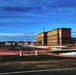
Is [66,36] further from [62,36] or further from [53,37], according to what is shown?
[53,37]

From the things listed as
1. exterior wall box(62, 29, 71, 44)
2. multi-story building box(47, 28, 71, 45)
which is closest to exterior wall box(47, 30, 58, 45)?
multi-story building box(47, 28, 71, 45)

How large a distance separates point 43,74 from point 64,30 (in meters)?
80.2

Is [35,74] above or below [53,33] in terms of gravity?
below

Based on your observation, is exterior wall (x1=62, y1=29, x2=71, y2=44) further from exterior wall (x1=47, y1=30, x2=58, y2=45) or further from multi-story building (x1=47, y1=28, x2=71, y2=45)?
exterior wall (x1=47, y1=30, x2=58, y2=45)

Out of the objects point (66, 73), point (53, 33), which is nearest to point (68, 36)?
point (53, 33)

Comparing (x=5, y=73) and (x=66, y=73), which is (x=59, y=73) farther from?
(x=5, y=73)

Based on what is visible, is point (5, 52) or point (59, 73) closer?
point (59, 73)

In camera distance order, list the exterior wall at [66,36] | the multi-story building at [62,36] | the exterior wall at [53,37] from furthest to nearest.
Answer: the exterior wall at [53,37] < the multi-story building at [62,36] < the exterior wall at [66,36]

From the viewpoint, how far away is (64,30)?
91.6 metres

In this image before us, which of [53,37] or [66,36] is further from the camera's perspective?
[53,37]

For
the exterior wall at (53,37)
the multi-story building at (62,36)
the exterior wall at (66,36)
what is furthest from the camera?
the exterior wall at (53,37)

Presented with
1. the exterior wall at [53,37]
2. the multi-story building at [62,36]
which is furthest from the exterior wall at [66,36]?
the exterior wall at [53,37]

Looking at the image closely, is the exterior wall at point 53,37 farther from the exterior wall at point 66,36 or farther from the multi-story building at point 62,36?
the exterior wall at point 66,36

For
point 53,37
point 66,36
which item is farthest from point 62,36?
point 53,37
